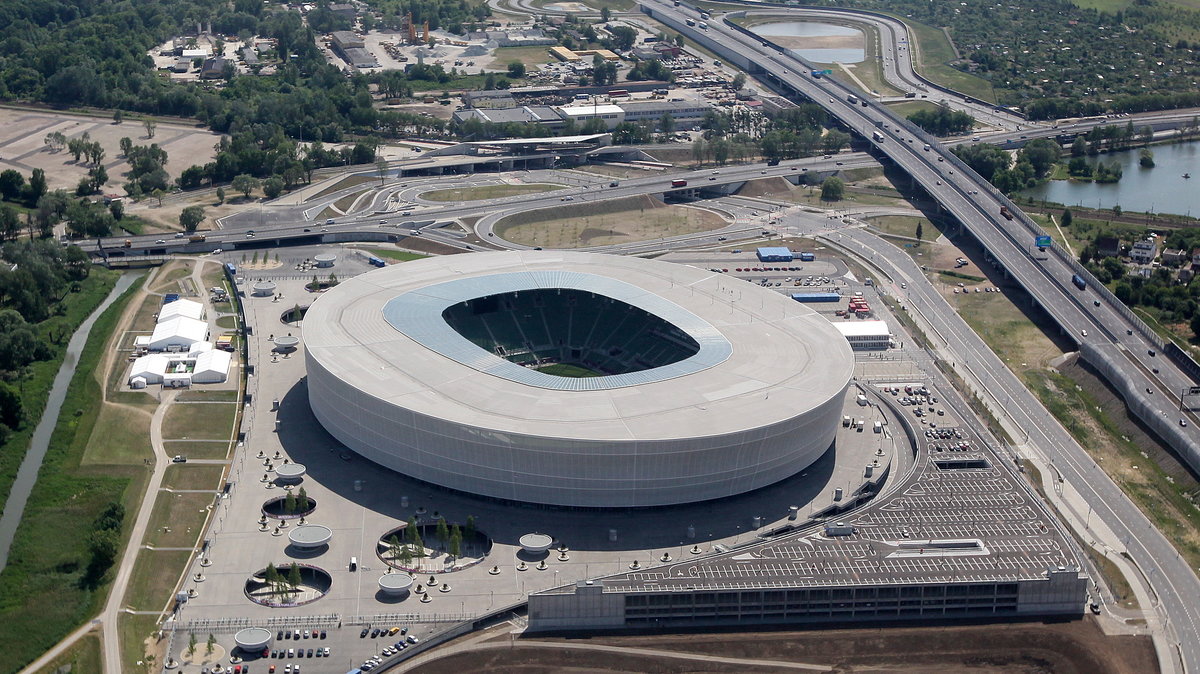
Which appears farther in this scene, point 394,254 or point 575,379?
point 394,254

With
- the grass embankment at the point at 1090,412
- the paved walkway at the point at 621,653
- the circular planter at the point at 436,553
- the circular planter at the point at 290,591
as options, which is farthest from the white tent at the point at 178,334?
the grass embankment at the point at 1090,412

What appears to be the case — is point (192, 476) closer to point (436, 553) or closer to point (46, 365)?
point (436, 553)

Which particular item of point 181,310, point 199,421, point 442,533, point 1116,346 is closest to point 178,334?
point 181,310

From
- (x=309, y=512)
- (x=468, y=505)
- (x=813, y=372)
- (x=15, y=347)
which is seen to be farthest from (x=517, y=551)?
(x=15, y=347)

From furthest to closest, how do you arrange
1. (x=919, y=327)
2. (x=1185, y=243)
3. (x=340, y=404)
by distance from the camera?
(x=1185, y=243), (x=919, y=327), (x=340, y=404)

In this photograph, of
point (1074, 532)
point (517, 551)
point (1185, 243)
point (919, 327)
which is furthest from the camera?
point (1185, 243)

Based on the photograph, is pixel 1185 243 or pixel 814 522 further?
pixel 1185 243

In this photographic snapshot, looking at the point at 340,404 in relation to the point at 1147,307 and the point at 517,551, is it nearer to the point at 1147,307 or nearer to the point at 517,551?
the point at 517,551

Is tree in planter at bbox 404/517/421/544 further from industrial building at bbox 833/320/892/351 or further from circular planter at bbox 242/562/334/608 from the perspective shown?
industrial building at bbox 833/320/892/351
